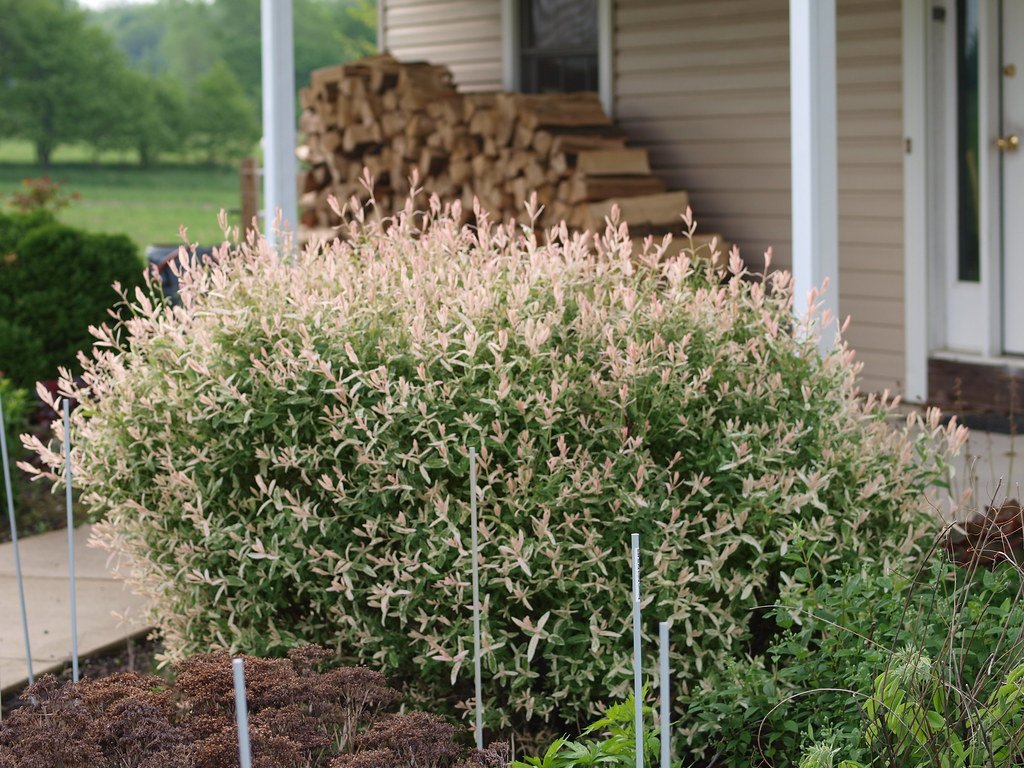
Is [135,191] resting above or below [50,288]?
above

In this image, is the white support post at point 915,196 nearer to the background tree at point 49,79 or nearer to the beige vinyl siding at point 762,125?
the beige vinyl siding at point 762,125

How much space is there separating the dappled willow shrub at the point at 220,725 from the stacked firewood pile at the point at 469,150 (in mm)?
4745

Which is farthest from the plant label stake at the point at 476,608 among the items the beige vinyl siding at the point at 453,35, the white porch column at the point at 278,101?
the beige vinyl siding at the point at 453,35

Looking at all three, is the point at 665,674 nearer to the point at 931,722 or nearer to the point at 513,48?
the point at 931,722

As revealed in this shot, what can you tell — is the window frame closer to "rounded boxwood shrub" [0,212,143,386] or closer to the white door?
the white door

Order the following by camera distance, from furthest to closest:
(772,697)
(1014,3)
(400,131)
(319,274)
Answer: (400,131) < (1014,3) < (319,274) < (772,697)

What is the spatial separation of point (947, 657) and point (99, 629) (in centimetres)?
277

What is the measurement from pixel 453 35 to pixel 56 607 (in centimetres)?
580

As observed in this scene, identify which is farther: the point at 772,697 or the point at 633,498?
the point at 633,498

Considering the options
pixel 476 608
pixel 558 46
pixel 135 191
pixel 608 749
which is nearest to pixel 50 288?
pixel 558 46

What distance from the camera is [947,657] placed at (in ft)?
8.79

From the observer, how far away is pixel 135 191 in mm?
25953

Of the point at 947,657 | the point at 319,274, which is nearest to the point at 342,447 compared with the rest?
the point at 319,274

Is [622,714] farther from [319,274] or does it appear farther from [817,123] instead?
[817,123]
